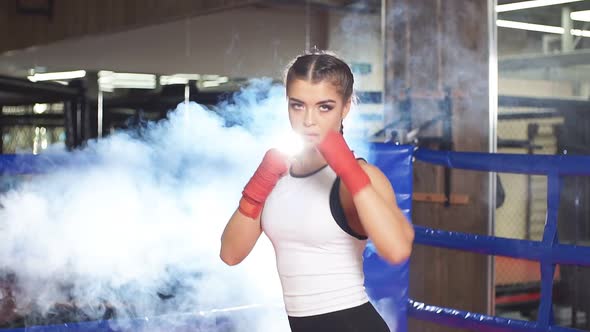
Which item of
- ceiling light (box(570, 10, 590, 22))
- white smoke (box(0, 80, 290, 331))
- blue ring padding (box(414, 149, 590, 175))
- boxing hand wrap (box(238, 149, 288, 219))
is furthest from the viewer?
ceiling light (box(570, 10, 590, 22))

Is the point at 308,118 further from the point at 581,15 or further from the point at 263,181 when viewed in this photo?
the point at 581,15

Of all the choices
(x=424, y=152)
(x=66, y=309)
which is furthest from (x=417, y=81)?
(x=66, y=309)

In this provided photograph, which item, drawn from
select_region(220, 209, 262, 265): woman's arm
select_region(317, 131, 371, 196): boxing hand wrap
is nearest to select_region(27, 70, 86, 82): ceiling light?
select_region(220, 209, 262, 265): woman's arm

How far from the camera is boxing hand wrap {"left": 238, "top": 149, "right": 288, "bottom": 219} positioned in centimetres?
141

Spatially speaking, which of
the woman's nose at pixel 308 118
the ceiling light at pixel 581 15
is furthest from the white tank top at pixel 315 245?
the ceiling light at pixel 581 15

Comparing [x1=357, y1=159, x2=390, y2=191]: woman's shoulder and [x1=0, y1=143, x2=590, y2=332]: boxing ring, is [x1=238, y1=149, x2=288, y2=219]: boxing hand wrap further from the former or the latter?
[x1=0, y1=143, x2=590, y2=332]: boxing ring

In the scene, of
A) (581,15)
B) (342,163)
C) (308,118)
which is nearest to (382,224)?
(342,163)

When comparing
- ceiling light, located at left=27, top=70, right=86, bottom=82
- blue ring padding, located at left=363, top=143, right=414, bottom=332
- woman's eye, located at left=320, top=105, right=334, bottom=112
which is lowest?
blue ring padding, located at left=363, top=143, right=414, bottom=332

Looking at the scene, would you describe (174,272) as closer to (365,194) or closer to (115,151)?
(115,151)

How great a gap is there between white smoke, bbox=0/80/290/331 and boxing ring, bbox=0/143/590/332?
94 millimetres

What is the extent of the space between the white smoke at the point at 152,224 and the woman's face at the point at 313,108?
1011 mm

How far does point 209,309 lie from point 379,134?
59.8 inches

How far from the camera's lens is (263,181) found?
1422 millimetres

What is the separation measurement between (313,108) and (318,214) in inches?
7.2
